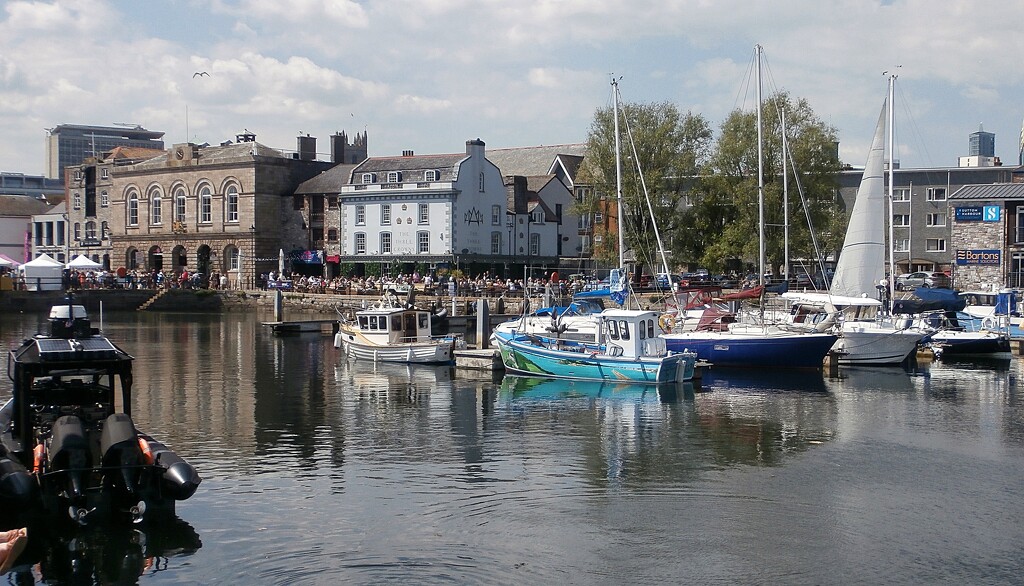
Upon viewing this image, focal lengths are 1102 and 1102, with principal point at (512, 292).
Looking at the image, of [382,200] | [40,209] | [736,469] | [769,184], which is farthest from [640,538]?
[40,209]

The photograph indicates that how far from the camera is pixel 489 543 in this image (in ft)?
61.3

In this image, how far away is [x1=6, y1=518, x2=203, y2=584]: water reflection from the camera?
1725 centimetres

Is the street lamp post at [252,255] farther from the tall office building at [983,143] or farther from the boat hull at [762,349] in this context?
the tall office building at [983,143]

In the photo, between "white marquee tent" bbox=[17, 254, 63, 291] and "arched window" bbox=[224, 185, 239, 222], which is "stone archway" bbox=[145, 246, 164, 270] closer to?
"arched window" bbox=[224, 185, 239, 222]

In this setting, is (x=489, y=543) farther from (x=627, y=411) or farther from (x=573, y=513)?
(x=627, y=411)

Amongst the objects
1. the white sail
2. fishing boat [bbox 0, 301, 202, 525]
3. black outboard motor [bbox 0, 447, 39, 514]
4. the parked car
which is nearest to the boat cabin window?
the white sail

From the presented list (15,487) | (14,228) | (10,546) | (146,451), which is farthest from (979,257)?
(14,228)

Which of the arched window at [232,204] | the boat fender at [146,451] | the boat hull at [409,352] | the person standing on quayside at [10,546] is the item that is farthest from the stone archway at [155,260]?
the person standing on quayside at [10,546]

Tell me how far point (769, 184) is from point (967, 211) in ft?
39.8

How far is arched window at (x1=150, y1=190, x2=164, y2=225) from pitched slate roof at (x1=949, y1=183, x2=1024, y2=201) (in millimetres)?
63213

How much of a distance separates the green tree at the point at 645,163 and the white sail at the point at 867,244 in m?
18.2

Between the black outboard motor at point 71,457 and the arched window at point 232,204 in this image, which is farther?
the arched window at point 232,204

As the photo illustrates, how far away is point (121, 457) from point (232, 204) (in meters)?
74.2

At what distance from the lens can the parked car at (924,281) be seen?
64.4m
